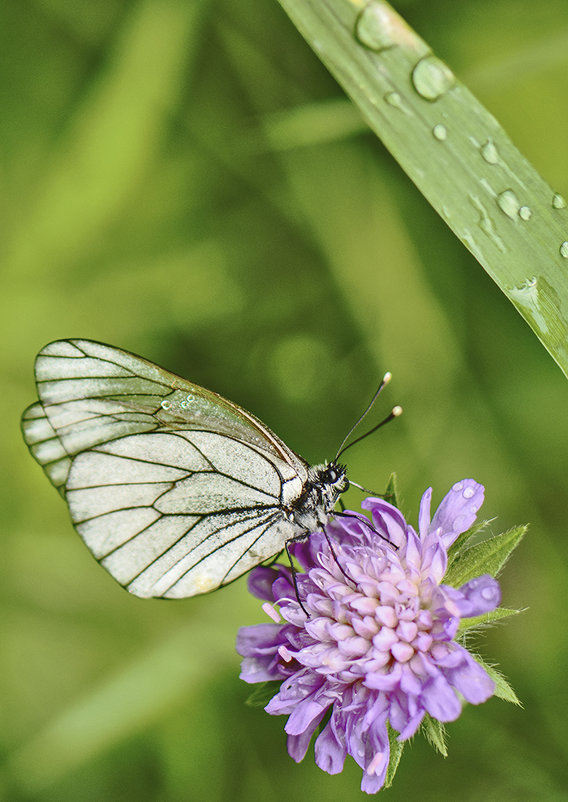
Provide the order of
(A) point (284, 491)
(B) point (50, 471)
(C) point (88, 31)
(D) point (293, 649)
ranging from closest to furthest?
(D) point (293, 649)
(A) point (284, 491)
(B) point (50, 471)
(C) point (88, 31)

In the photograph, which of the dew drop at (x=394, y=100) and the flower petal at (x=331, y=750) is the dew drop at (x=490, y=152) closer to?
the dew drop at (x=394, y=100)

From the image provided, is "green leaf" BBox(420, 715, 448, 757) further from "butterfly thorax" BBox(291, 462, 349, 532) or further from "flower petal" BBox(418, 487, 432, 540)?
"butterfly thorax" BBox(291, 462, 349, 532)

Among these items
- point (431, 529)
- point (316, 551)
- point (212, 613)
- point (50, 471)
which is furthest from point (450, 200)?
point (212, 613)

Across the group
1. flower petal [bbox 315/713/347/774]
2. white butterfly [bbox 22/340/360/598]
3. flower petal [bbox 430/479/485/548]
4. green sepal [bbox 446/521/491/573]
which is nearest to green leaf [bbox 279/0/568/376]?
flower petal [bbox 430/479/485/548]

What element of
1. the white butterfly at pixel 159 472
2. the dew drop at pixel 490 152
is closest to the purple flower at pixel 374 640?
the white butterfly at pixel 159 472

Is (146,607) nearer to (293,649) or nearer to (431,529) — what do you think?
(293,649)
